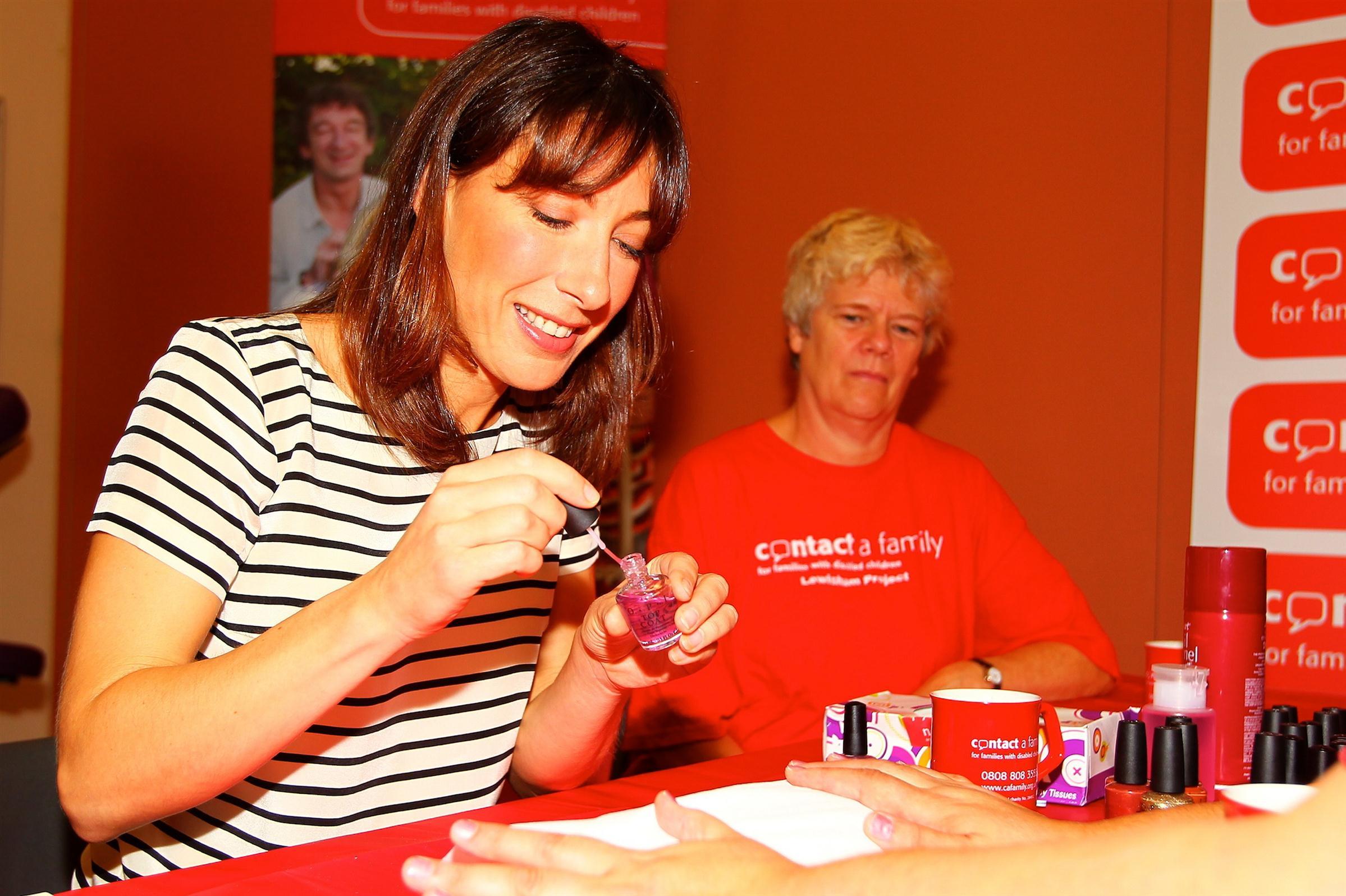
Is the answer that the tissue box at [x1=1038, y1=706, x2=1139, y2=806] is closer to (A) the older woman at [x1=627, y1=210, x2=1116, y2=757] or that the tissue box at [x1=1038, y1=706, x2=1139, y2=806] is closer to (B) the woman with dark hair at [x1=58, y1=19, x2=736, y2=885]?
(B) the woman with dark hair at [x1=58, y1=19, x2=736, y2=885]

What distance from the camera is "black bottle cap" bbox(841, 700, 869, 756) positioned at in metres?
1.21

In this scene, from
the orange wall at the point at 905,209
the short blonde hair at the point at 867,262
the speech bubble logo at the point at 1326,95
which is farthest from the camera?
the orange wall at the point at 905,209

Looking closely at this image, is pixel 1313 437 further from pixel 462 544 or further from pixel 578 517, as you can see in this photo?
pixel 462 544

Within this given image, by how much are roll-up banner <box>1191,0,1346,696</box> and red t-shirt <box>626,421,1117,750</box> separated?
0.51m

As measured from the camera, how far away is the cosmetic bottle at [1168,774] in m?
1.10

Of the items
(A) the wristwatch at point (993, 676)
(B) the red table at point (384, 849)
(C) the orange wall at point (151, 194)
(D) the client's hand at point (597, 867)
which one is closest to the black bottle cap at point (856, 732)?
(B) the red table at point (384, 849)

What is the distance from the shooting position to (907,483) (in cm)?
252

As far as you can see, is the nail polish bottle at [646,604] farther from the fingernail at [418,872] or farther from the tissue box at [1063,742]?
the fingernail at [418,872]

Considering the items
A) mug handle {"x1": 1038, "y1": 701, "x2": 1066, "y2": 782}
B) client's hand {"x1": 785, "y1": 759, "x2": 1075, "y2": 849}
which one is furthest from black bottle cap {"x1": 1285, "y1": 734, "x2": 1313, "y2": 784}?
client's hand {"x1": 785, "y1": 759, "x2": 1075, "y2": 849}

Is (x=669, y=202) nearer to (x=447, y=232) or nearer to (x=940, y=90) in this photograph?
(x=447, y=232)

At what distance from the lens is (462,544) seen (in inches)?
37.0

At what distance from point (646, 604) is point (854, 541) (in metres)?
1.36

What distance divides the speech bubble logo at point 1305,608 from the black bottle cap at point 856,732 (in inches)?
68.0

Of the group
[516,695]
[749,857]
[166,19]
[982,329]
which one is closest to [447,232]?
[516,695]
